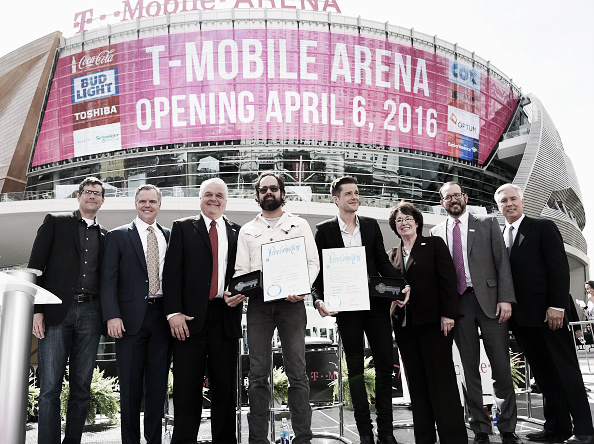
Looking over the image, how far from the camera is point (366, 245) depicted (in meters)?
4.84

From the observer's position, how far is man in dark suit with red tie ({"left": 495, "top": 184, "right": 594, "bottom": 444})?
180 inches

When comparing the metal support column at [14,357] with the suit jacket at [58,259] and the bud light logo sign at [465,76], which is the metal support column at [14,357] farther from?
the bud light logo sign at [465,76]

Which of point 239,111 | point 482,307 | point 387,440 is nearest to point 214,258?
point 387,440

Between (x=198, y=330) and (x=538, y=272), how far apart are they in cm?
338

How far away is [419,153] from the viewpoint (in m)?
30.5

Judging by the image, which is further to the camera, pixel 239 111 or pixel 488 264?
pixel 239 111

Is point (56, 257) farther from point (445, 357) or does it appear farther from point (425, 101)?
point (425, 101)

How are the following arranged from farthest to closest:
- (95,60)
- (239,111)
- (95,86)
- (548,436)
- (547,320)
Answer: (95,60) → (95,86) → (239,111) → (548,436) → (547,320)

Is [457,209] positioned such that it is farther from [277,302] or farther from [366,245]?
[277,302]

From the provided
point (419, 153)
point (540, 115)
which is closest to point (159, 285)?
point (419, 153)

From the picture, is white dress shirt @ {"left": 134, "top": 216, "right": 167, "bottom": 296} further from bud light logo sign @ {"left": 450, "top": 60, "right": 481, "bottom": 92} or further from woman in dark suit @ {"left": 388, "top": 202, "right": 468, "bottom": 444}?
bud light logo sign @ {"left": 450, "top": 60, "right": 481, "bottom": 92}

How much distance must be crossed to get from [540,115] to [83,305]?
125 feet

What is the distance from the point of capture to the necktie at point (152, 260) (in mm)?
4637

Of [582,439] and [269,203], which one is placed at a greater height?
[269,203]
